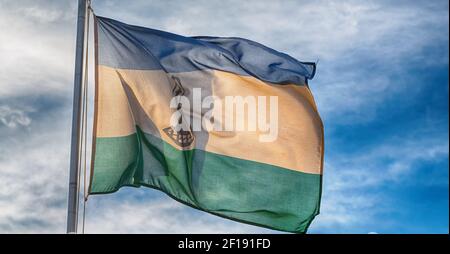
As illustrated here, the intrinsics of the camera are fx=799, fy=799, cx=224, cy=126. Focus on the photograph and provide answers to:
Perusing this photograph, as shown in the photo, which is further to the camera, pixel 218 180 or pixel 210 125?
pixel 210 125

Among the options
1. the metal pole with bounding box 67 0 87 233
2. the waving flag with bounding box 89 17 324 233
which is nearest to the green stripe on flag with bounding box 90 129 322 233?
the waving flag with bounding box 89 17 324 233

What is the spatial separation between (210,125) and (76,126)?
11.7 feet

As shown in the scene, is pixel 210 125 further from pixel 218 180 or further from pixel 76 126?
pixel 76 126

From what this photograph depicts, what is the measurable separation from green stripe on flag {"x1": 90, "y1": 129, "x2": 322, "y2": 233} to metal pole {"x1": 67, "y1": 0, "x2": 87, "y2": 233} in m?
0.91

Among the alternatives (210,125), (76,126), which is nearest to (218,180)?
(210,125)

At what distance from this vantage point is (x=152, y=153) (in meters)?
17.1

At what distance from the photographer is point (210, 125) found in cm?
1795

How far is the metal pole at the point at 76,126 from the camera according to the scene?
14836 millimetres

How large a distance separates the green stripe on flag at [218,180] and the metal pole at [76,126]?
914 millimetres

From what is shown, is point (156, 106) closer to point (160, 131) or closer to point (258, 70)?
point (160, 131)

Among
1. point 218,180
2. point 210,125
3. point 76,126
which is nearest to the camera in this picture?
point 76,126
